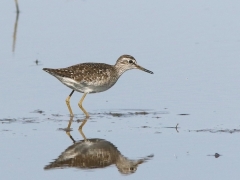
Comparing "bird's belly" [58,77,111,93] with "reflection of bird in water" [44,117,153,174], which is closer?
"reflection of bird in water" [44,117,153,174]

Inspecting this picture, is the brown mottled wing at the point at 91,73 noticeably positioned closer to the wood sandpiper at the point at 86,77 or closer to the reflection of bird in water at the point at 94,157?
the wood sandpiper at the point at 86,77

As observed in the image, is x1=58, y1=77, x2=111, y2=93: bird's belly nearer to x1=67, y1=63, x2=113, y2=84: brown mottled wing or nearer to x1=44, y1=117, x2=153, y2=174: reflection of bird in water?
x1=67, y1=63, x2=113, y2=84: brown mottled wing

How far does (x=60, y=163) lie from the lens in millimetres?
11445

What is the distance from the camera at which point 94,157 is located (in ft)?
38.9

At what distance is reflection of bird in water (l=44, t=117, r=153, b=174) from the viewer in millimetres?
11406

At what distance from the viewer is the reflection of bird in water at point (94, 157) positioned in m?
11.4

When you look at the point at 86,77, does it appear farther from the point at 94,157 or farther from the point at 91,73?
the point at 94,157

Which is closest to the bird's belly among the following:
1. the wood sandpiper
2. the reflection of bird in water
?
the wood sandpiper

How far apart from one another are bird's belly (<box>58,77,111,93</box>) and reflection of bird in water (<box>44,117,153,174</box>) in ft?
7.85

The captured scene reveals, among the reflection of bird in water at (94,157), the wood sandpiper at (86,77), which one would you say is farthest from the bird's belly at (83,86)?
the reflection of bird in water at (94,157)

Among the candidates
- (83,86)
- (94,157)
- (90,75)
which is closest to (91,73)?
(90,75)

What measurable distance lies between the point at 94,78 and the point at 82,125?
148 cm

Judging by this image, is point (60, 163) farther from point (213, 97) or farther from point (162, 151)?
point (213, 97)

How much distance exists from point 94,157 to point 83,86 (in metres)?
3.36
